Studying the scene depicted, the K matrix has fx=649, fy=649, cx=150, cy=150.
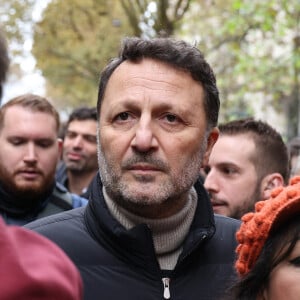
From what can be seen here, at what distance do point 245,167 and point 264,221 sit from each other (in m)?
1.95

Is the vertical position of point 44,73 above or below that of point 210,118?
below

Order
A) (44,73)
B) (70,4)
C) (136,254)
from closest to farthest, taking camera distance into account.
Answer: (136,254) → (70,4) → (44,73)

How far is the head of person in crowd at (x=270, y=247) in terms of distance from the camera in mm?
2010

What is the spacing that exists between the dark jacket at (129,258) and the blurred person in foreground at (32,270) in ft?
3.22

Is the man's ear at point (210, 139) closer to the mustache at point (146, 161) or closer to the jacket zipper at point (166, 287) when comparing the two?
the mustache at point (146, 161)

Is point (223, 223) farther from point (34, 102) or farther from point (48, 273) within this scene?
point (34, 102)

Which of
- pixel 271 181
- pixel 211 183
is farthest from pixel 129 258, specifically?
pixel 271 181

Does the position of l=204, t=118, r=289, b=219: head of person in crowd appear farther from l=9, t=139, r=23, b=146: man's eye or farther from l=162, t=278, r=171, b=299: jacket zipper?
l=162, t=278, r=171, b=299: jacket zipper

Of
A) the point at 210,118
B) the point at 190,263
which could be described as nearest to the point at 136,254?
the point at 190,263

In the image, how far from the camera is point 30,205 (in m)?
4.24

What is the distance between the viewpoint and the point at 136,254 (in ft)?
7.49

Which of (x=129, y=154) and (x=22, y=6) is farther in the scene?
(x=22, y=6)

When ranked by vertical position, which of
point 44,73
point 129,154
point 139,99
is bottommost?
point 44,73

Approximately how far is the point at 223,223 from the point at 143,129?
64 centimetres
